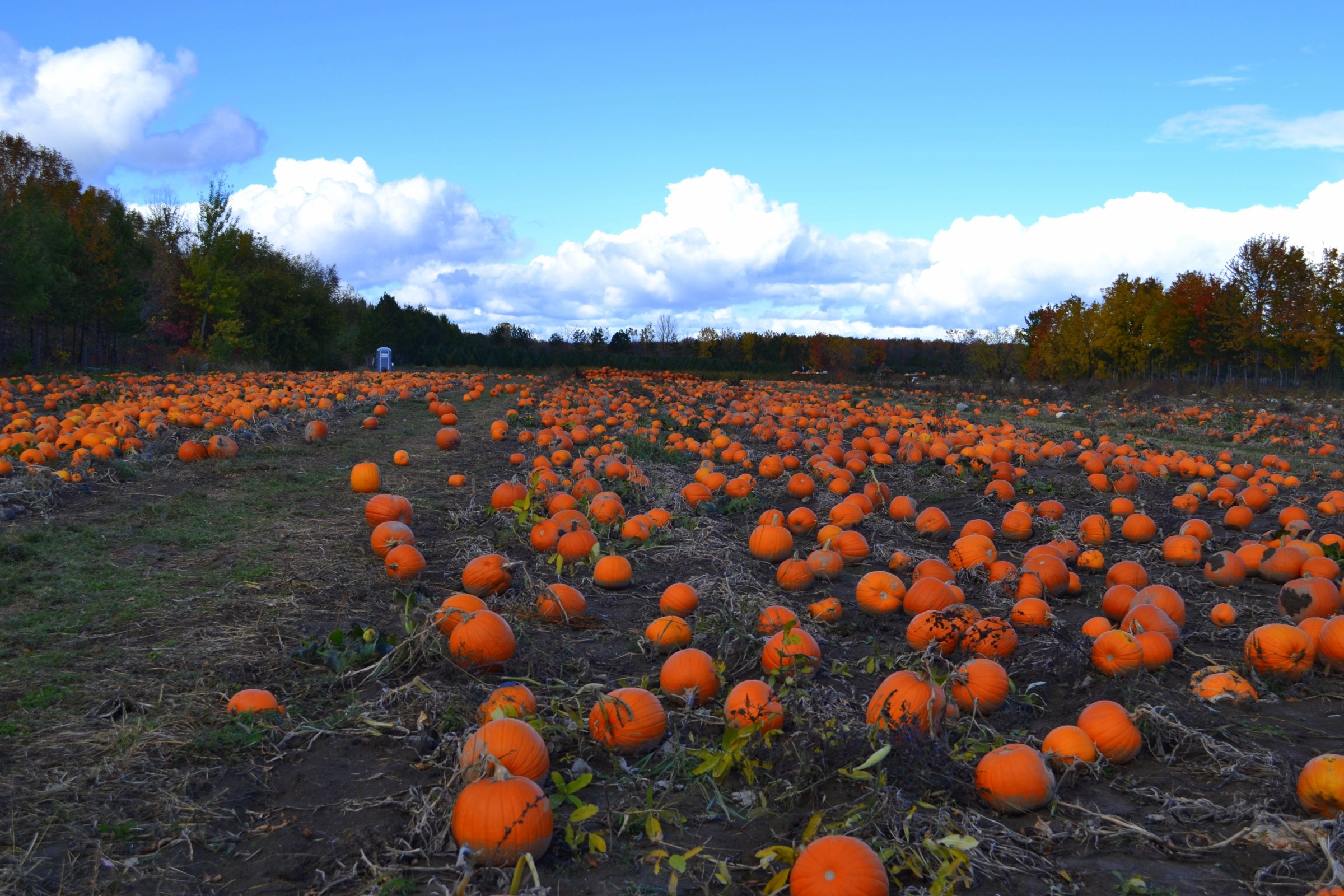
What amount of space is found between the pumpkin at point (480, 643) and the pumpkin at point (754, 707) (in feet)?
3.77

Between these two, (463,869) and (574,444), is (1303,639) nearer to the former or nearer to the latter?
(463,869)

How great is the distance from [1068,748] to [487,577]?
326cm

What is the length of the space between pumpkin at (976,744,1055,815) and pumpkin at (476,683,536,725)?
1.69 metres

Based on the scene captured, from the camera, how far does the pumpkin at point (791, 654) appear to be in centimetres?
372

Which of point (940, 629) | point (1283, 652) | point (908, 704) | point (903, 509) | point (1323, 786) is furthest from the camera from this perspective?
point (903, 509)

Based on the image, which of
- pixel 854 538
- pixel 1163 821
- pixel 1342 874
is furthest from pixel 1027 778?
pixel 854 538

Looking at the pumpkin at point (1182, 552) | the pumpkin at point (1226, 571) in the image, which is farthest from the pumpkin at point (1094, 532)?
the pumpkin at point (1226, 571)

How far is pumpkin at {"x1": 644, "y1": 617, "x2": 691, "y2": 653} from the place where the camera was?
4293 millimetres

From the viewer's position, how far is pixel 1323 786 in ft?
9.10

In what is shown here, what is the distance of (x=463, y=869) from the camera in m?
2.43

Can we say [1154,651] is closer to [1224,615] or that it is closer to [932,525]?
[1224,615]

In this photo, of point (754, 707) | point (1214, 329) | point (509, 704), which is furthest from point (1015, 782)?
point (1214, 329)

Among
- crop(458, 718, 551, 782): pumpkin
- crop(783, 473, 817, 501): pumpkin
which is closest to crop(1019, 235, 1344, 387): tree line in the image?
crop(783, 473, 817, 501): pumpkin

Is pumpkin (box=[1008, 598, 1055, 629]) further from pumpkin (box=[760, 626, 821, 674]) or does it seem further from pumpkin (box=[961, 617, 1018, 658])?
pumpkin (box=[760, 626, 821, 674])
